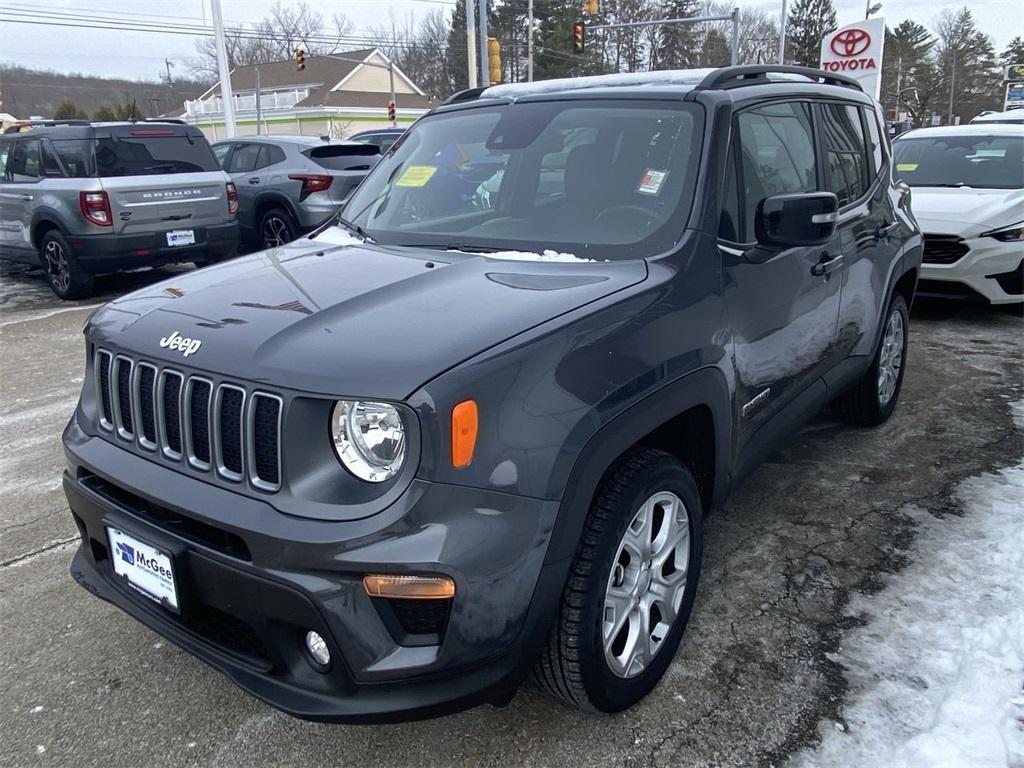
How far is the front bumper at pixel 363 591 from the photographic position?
188 cm

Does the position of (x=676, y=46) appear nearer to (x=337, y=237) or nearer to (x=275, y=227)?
(x=275, y=227)

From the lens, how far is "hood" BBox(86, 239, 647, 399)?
2.00 m

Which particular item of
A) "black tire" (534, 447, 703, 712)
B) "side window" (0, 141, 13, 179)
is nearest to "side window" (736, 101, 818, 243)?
"black tire" (534, 447, 703, 712)

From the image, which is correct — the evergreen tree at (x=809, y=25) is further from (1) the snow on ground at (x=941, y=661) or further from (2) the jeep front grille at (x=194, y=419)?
(2) the jeep front grille at (x=194, y=419)

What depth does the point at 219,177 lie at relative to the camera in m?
9.34

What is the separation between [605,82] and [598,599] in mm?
2210

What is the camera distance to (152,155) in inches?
354

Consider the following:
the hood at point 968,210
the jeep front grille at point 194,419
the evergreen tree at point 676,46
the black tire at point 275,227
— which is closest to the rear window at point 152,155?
the black tire at point 275,227

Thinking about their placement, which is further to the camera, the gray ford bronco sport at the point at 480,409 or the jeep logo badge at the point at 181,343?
the jeep logo badge at the point at 181,343

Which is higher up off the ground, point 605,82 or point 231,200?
point 605,82

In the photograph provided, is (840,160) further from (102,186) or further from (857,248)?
(102,186)

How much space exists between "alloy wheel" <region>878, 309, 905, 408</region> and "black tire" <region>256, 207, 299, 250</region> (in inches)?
309

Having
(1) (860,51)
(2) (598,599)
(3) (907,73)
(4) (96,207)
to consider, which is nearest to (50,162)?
(4) (96,207)

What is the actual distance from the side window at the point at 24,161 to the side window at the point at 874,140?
8.67 meters
